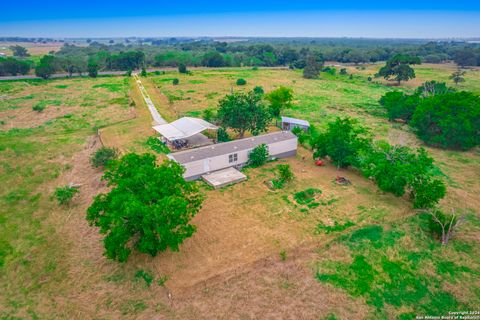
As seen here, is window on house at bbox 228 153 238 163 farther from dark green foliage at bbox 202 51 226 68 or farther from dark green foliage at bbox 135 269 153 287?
dark green foliage at bbox 202 51 226 68

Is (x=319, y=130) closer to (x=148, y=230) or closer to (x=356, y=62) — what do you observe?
(x=148, y=230)

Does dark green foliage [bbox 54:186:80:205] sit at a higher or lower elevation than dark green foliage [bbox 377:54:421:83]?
lower

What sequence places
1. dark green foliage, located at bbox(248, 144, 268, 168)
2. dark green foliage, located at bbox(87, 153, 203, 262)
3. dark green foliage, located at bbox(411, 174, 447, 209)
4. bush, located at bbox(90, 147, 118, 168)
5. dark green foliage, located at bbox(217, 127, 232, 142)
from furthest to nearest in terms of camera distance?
dark green foliage, located at bbox(217, 127, 232, 142)
dark green foliage, located at bbox(248, 144, 268, 168)
bush, located at bbox(90, 147, 118, 168)
dark green foliage, located at bbox(411, 174, 447, 209)
dark green foliage, located at bbox(87, 153, 203, 262)

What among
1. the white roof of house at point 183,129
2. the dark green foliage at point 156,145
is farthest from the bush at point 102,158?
the white roof of house at point 183,129

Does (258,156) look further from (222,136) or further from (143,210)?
(143,210)

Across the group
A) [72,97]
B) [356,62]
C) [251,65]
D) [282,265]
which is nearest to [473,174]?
[282,265]

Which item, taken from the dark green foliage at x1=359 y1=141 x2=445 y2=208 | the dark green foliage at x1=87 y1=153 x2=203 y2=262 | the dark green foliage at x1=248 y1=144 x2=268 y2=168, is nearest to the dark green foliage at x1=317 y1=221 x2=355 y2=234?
the dark green foliage at x1=359 y1=141 x2=445 y2=208
